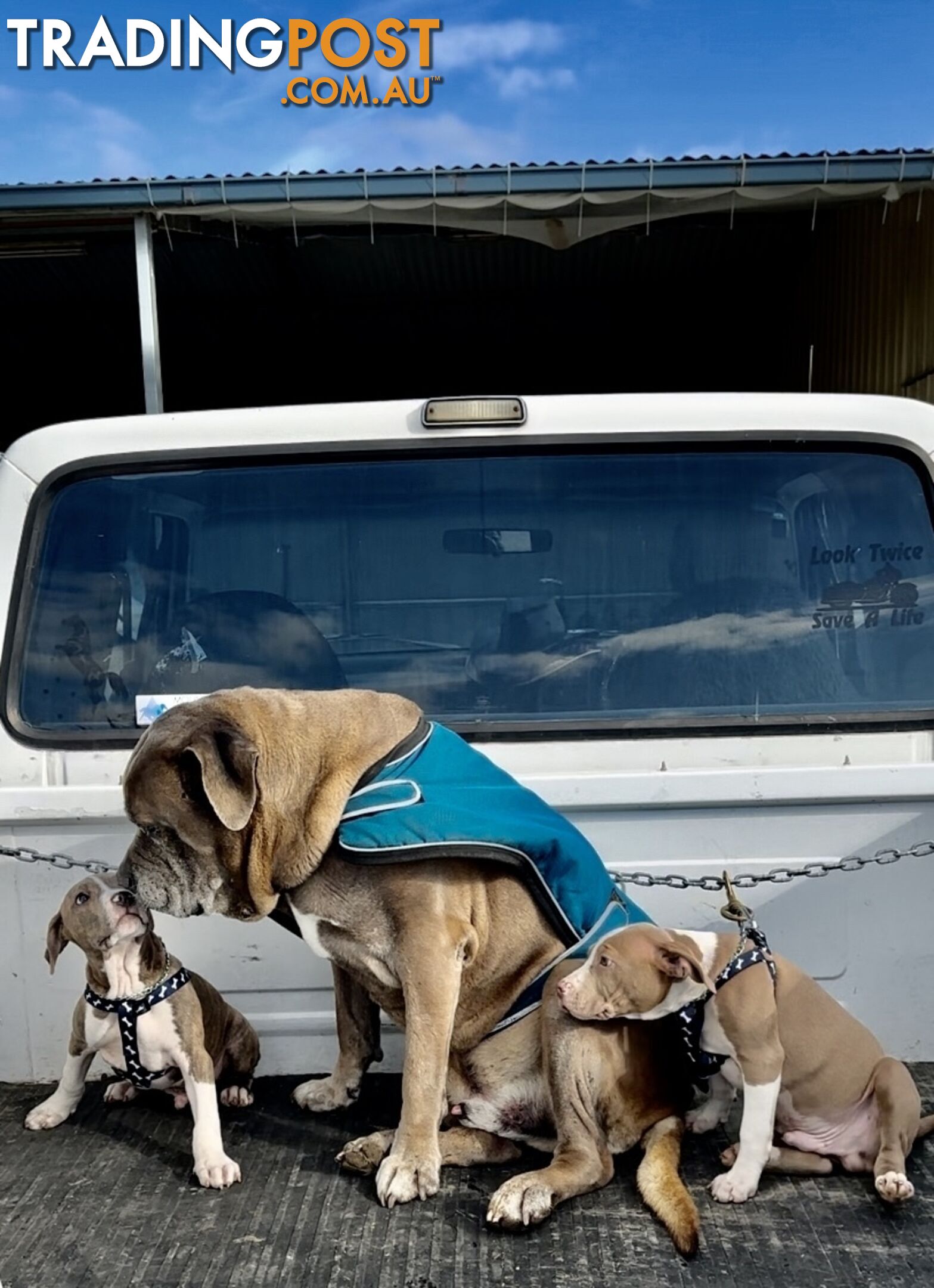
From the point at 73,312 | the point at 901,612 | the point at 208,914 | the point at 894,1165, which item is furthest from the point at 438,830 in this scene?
the point at 73,312

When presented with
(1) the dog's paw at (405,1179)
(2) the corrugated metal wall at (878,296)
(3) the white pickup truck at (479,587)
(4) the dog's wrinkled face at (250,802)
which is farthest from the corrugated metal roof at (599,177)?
(1) the dog's paw at (405,1179)

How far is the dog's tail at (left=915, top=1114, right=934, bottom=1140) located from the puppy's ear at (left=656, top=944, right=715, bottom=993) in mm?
569

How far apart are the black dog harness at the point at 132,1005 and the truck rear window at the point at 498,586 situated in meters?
0.62

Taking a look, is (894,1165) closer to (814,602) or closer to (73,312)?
(814,602)

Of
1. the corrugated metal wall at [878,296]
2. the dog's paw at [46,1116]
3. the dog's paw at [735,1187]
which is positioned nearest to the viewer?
the dog's paw at [735,1187]

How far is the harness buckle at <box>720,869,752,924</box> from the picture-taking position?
2.34m

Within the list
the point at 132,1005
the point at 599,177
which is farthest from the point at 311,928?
the point at 599,177

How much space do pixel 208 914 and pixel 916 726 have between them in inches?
68.2

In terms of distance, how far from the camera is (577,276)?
961 centimetres

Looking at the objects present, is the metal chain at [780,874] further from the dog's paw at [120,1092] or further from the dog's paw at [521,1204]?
the dog's paw at [120,1092]

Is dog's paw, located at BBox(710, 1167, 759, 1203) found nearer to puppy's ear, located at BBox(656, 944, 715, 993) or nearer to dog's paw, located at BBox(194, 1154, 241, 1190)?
puppy's ear, located at BBox(656, 944, 715, 993)

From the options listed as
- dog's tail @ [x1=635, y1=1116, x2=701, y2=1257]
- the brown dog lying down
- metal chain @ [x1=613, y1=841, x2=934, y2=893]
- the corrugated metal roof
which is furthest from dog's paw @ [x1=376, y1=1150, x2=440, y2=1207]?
the corrugated metal roof

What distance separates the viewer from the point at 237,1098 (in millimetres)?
2729

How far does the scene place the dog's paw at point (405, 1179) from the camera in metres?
2.22
